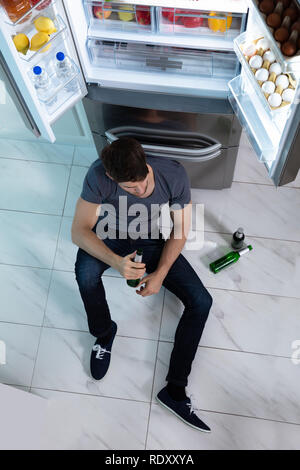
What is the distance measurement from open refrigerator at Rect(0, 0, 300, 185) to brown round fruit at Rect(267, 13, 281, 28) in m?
0.02

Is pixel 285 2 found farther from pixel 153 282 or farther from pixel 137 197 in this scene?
pixel 153 282

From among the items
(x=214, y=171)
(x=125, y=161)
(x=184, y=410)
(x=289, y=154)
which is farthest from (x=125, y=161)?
(x=184, y=410)

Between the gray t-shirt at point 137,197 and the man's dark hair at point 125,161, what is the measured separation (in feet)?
0.58

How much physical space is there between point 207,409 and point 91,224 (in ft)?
3.18

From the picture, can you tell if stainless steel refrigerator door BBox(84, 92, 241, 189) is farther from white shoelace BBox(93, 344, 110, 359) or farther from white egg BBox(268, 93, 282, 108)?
white shoelace BBox(93, 344, 110, 359)

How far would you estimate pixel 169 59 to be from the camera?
169 cm

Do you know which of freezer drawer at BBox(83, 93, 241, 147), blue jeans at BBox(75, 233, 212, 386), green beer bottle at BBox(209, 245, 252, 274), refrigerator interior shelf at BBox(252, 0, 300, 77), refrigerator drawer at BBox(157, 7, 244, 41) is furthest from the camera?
green beer bottle at BBox(209, 245, 252, 274)

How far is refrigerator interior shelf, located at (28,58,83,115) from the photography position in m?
1.59

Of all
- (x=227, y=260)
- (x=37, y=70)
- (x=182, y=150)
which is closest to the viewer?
(x=37, y=70)

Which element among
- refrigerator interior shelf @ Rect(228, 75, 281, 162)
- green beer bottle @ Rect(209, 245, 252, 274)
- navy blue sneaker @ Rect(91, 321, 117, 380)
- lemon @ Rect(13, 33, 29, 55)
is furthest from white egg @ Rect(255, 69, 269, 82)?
navy blue sneaker @ Rect(91, 321, 117, 380)

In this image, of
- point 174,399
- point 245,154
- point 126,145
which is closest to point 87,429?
point 174,399

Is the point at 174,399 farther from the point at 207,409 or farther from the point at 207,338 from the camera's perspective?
the point at 207,338

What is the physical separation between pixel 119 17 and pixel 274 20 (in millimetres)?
579

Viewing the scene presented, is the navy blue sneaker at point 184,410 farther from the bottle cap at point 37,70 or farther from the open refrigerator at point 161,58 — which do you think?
the bottle cap at point 37,70
